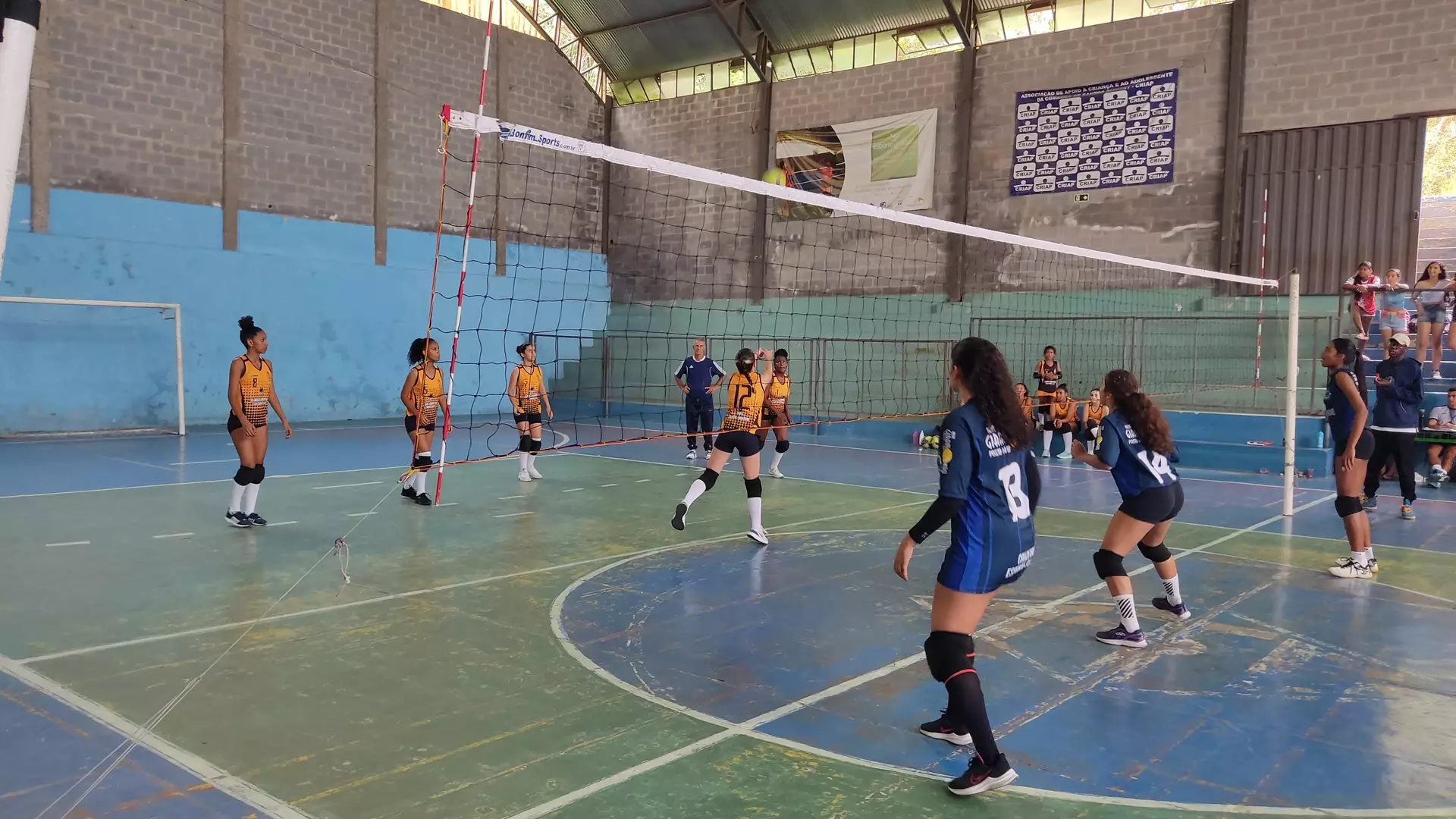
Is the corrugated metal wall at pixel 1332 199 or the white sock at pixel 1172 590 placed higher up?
the corrugated metal wall at pixel 1332 199

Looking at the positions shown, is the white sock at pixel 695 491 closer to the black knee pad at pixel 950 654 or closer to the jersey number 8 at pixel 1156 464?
the jersey number 8 at pixel 1156 464

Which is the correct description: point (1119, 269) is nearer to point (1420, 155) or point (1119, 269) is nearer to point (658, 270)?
point (1420, 155)

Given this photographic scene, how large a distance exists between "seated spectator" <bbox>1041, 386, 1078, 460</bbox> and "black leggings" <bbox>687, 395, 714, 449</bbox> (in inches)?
201

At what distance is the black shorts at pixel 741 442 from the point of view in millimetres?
8195

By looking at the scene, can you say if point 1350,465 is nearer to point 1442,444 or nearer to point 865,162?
point 1442,444

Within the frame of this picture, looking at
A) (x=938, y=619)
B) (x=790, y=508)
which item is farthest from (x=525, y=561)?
(x=938, y=619)

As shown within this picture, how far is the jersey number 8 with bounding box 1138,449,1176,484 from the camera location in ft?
17.6

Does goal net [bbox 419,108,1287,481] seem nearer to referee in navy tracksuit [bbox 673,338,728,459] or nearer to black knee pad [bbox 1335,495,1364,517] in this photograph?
referee in navy tracksuit [bbox 673,338,728,459]

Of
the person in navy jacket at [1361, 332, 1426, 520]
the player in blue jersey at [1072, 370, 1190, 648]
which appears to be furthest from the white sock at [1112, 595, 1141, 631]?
the person in navy jacket at [1361, 332, 1426, 520]

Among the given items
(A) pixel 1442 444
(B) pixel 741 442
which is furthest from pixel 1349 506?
(A) pixel 1442 444

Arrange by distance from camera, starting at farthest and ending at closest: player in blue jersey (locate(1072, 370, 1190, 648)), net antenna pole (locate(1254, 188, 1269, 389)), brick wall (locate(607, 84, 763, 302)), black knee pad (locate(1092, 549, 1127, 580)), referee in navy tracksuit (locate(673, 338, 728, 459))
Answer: brick wall (locate(607, 84, 763, 302)), net antenna pole (locate(1254, 188, 1269, 389)), referee in navy tracksuit (locate(673, 338, 728, 459)), black knee pad (locate(1092, 549, 1127, 580)), player in blue jersey (locate(1072, 370, 1190, 648))

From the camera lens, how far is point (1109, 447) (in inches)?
210

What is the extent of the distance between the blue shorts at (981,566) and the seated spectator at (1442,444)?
11601 millimetres

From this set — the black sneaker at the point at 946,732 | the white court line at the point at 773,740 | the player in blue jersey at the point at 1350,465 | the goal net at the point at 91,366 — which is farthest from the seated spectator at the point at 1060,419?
the goal net at the point at 91,366
